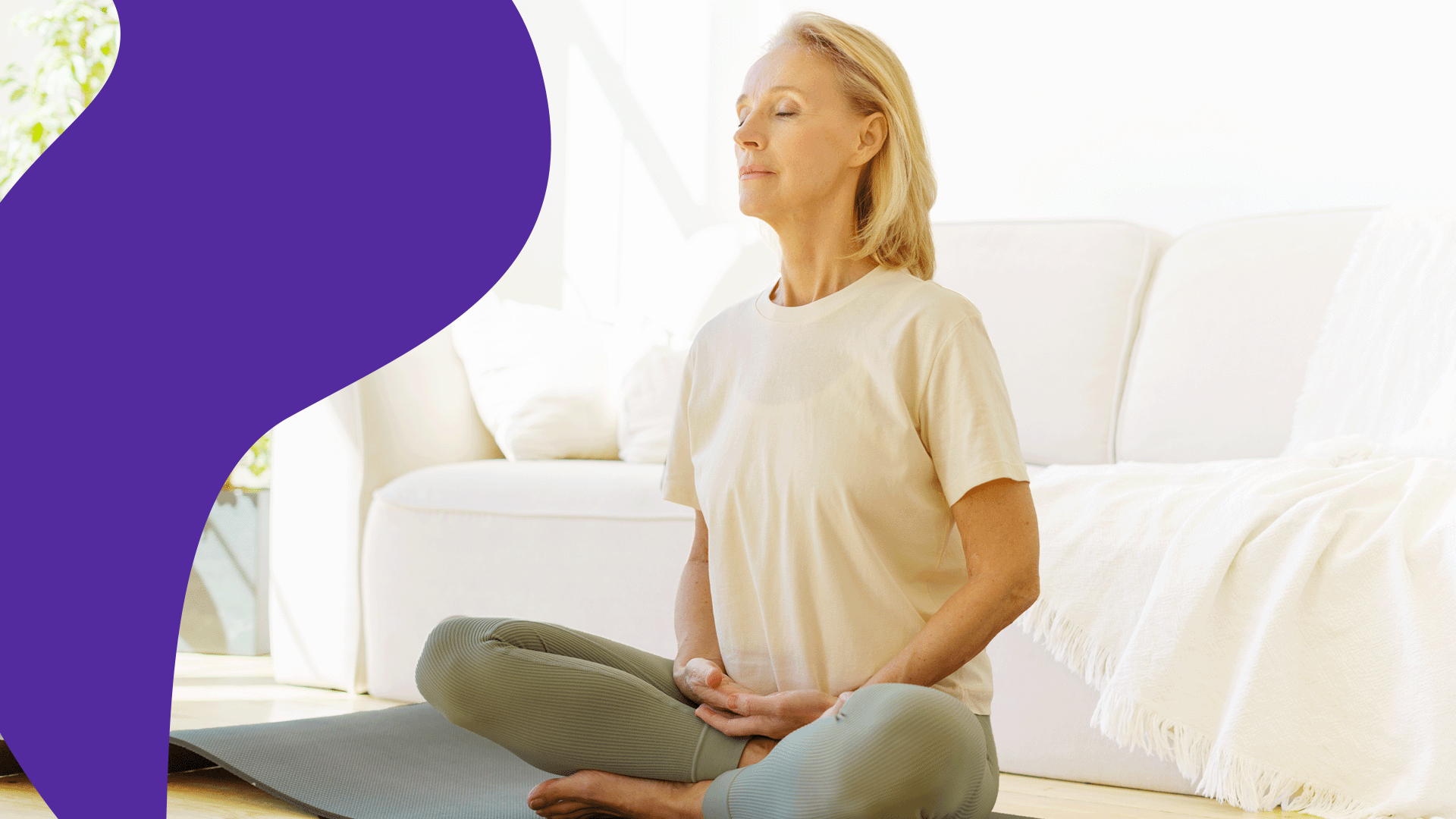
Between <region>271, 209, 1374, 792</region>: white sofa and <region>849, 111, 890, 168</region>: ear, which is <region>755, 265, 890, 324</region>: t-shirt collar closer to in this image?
<region>849, 111, 890, 168</region>: ear

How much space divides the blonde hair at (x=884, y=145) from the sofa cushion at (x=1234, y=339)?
1192 mm

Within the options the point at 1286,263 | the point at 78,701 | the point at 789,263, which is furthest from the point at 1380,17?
the point at 78,701

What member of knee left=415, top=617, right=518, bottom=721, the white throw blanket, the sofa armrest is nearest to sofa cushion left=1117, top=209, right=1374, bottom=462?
the white throw blanket

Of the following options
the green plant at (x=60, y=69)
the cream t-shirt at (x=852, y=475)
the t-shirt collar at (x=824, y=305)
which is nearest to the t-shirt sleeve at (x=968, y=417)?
the cream t-shirt at (x=852, y=475)

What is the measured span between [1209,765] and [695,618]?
0.66 m

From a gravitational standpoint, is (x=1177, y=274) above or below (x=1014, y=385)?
above

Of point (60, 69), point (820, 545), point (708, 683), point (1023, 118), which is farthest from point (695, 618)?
point (60, 69)

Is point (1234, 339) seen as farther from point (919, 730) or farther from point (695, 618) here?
point (919, 730)

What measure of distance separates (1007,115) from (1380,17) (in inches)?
29.4

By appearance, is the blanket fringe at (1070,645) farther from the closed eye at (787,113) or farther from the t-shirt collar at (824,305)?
the closed eye at (787,113)

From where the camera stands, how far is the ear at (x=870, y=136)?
1328mm

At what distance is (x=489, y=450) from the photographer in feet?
9.21

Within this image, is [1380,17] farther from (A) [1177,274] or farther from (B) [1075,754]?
(B) [1075,754]

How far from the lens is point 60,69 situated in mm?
3584
